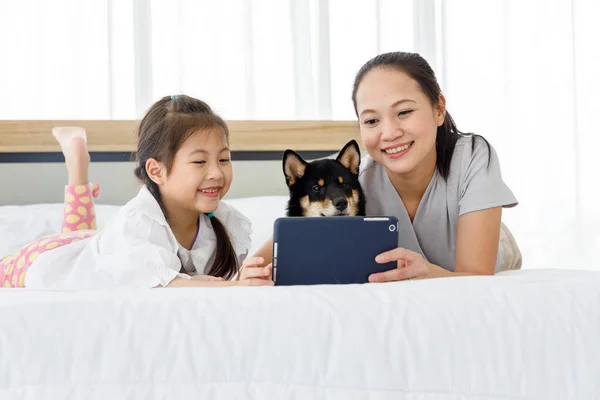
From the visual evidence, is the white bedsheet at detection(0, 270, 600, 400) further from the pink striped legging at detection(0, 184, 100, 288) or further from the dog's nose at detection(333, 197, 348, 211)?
the pink striped legging at detection(0, 184, 100, 288)

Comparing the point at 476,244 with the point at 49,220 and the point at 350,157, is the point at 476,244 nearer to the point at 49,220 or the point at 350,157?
the point at 350,157

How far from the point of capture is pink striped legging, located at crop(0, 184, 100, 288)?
Result: 160cm

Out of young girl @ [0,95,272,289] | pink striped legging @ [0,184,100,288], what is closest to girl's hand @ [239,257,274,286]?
young girl @ [0,95,272,289]

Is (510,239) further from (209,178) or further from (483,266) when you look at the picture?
(209,178)

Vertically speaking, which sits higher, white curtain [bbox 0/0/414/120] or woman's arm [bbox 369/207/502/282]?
white curtain [bbox 0/0/414/120]

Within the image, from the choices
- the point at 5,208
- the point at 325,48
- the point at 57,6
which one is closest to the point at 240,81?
the point at 325,48

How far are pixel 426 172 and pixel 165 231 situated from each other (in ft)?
2.13

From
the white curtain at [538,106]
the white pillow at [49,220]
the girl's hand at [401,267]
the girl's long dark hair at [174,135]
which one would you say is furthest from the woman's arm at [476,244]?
the white curtain at [538,106]

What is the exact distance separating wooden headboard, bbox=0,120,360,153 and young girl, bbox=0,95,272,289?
0.82 meters

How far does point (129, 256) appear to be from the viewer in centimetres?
130

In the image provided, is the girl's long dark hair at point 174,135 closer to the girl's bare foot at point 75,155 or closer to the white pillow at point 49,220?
the white pillow at point 49,220

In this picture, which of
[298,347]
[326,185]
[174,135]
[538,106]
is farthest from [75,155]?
[538,106]

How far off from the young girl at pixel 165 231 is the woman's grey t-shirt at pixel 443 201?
0.39 meters

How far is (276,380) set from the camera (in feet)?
2.55
